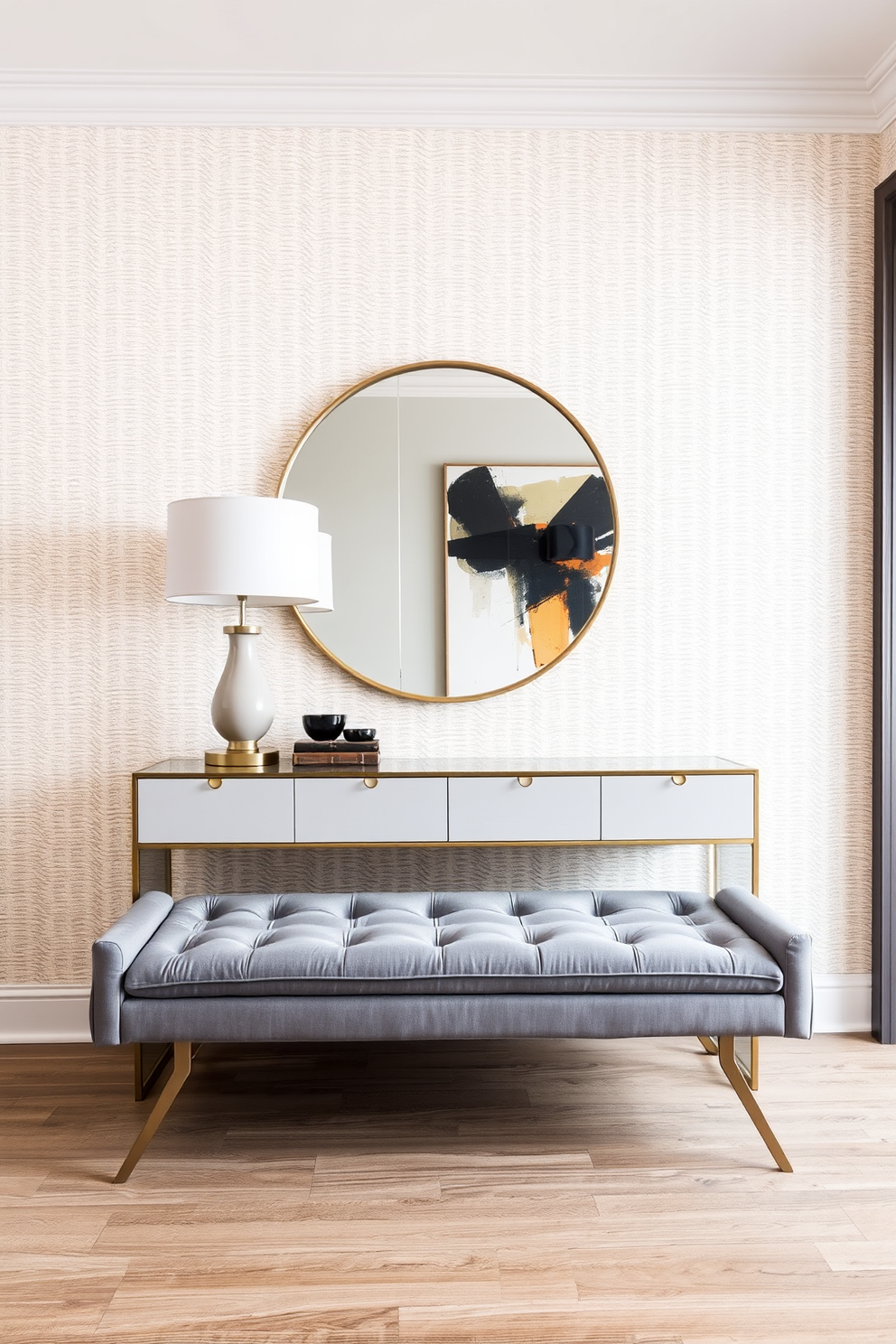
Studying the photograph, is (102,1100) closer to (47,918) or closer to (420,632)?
(47,918)

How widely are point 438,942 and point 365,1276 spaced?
63 cm

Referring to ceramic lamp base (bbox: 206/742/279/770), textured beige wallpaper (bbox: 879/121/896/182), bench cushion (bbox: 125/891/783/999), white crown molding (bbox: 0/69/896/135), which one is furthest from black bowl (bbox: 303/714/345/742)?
textured beige wallpaper (bbox: 879/121/896/182)

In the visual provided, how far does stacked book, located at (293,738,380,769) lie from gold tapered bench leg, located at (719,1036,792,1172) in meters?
1.08

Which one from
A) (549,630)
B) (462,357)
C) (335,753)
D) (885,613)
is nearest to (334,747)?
(335,753)

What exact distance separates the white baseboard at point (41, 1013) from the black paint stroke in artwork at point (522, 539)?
5.60 ft

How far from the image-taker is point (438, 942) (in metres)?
2.02

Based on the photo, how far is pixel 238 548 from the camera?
230 cm

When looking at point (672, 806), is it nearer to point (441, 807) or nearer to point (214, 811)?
point (441, 807)

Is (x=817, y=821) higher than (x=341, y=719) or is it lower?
lower

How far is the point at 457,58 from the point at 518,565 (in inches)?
55.8

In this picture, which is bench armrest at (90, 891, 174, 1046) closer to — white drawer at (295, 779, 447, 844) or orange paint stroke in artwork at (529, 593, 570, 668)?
white drawer at (295, 779, 447, 844)

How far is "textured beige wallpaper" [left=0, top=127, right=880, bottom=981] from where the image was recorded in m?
2.68

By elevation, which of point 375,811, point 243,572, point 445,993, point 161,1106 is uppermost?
point 243,572

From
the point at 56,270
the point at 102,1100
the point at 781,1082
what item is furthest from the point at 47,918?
the point at 781,1082
